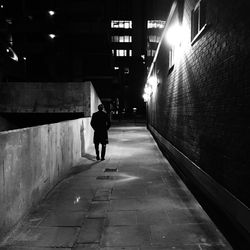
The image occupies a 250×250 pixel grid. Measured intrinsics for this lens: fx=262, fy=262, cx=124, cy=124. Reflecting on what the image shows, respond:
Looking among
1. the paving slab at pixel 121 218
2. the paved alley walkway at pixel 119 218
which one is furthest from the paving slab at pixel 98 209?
the paving slab at pixel 121 218

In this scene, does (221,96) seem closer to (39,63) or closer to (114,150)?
(114,150)

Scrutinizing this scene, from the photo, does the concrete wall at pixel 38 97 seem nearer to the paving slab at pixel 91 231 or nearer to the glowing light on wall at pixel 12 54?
the paving slab at pixel 91 231

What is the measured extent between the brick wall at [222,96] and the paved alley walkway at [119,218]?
32.2 inches

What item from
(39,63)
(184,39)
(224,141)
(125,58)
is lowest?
(224,141)

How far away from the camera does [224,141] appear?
416 centimetres

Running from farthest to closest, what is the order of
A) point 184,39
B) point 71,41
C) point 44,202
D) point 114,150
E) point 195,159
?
1. point 71,41
2. point 114,150
3. point 184,39
4. point 195,159
5. point 44,202

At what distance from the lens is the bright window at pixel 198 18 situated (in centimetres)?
553

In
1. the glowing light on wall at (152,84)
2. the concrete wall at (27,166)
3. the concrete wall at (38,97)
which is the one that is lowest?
the concrete wall at (27,166)

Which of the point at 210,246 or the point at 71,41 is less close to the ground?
the point at 71,41

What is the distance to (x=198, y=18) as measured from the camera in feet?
19.6

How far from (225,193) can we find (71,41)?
103 ft

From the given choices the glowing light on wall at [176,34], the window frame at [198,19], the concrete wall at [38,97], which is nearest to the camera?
the window frame at [198,19]

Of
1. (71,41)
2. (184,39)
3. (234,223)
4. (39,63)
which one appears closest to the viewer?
(234,223)

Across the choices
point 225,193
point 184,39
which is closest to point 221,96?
point 225,193
